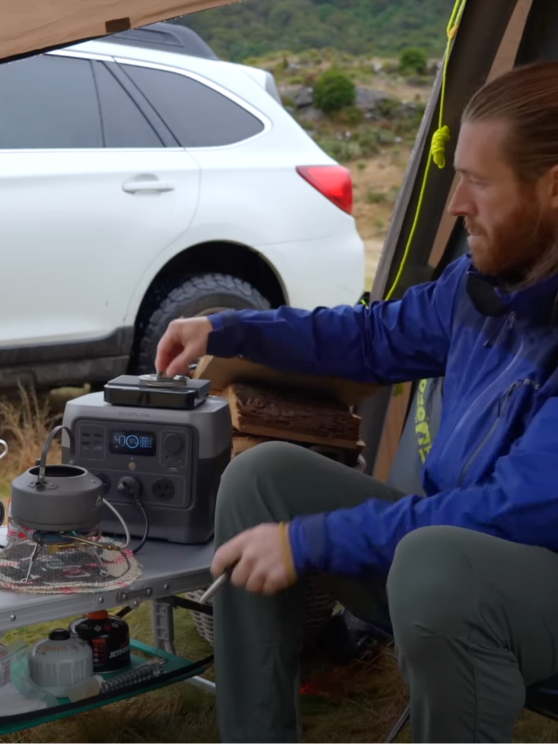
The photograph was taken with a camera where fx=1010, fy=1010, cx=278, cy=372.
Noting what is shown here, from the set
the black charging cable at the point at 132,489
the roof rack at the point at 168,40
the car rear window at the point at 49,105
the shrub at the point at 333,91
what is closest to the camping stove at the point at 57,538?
the black charging cable at the point at 132,489

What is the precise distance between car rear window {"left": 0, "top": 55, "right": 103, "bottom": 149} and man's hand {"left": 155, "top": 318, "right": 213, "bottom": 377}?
6.35 feet

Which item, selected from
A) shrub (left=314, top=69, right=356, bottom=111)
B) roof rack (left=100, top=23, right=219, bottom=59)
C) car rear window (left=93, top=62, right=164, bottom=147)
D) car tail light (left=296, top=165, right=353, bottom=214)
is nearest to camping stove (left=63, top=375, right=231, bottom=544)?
car rear window (left=93, top=62, right=164, bottom=147)

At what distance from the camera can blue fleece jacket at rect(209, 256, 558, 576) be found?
1.39 m

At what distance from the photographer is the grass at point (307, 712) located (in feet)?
6.73

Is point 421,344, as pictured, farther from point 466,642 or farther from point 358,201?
point 358,201

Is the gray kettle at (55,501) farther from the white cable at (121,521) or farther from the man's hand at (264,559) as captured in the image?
the man's hand at (264,559)

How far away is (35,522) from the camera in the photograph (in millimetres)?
1724

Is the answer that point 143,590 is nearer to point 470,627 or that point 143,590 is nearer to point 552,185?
point 470,627

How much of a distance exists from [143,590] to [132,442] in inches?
13.2

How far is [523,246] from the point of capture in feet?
5.22

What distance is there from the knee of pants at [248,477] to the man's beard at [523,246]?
47cm

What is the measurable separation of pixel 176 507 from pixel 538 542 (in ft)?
2.60

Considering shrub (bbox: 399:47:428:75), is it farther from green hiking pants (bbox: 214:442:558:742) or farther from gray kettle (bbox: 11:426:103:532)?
green hiking pants (bbox: 214:442:558:742)

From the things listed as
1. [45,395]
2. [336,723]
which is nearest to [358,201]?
[45,395]
